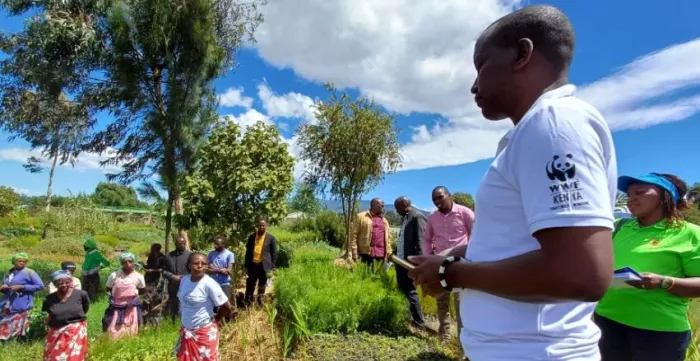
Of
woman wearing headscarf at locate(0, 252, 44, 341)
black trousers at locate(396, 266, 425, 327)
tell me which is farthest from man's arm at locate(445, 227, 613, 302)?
woman wearing headscarf at locate(0, 252, 44, 341)

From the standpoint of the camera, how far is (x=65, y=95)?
12047mm

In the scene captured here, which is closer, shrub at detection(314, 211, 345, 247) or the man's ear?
the man's ear

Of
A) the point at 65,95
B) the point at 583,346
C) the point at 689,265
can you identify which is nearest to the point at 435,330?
the point at 689,265

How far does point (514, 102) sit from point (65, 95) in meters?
13.9

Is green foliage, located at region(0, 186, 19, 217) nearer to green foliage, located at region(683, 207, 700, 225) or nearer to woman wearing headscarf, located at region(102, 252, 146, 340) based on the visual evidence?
woman wearing headscarf, located at region(102, 252, 146, 340)

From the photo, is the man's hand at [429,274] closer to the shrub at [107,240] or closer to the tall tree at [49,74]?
the tall tree at [49,74]

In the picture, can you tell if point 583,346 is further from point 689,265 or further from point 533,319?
point 689,265

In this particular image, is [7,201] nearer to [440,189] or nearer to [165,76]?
[165,76]

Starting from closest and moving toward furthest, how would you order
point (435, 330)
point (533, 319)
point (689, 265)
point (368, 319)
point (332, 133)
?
1. point (533, 319)
2. point (689, 265)
3. point (368, 319)
4. point (435, 330)
5. point (332, 133)

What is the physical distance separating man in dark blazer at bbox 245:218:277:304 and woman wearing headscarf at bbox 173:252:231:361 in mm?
2793

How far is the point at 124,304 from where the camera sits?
653 centimetres

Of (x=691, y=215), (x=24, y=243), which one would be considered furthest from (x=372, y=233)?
(x=24, y=243)

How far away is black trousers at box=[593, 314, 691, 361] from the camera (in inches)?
97.8

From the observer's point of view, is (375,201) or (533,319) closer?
(533,319)
